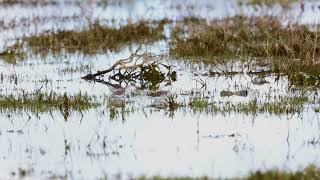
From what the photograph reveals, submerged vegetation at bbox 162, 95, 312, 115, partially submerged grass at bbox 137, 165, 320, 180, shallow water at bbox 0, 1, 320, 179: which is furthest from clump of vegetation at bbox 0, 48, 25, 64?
partially submerged grass at bbox 137, 165, 320, 180

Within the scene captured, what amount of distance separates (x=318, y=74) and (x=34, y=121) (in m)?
5.01

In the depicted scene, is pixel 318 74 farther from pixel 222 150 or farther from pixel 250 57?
pixel 222 150

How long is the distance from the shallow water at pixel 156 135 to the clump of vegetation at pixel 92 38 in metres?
4.41

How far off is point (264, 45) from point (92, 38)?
4896mm

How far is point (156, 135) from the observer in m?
9.63

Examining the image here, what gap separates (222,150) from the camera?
879cm

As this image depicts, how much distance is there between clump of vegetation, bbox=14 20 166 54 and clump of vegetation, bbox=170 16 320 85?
847 millimetres

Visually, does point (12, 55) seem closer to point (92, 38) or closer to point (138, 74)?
point (92, 38)

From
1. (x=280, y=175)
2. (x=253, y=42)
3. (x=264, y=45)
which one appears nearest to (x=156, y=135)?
(x=280, y=175)

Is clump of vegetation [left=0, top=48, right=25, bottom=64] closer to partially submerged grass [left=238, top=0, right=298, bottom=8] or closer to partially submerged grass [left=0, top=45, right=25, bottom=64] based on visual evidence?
partially submerged grass [left=0, top=45, right=25, bottom=64]

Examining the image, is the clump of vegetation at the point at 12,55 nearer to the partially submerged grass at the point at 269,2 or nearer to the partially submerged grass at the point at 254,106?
the partially submerged grass at the point at 254,106

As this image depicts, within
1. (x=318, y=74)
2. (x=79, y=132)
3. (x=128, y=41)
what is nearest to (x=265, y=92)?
(x=318, y=74)

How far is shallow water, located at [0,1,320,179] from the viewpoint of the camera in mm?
8133

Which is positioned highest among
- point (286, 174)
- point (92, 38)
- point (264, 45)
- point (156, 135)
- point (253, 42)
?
point (92, 38)
